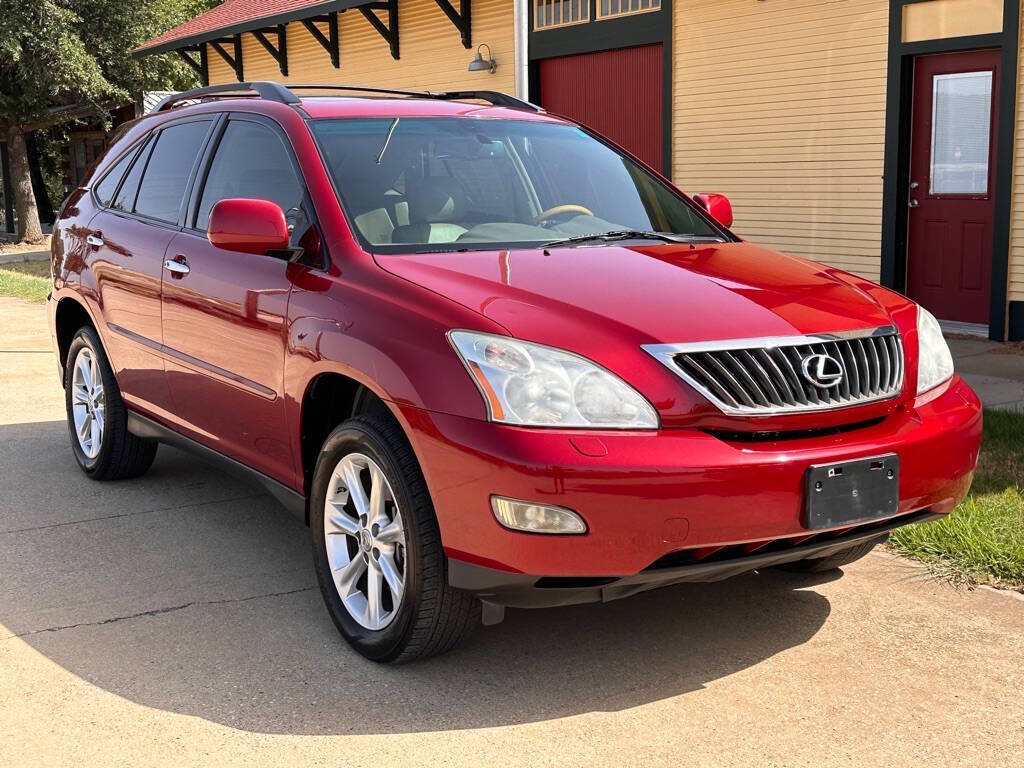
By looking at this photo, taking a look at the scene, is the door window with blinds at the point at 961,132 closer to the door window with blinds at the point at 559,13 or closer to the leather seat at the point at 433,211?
the door window with blinds at the point at 559,13

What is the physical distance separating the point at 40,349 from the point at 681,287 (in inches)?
326

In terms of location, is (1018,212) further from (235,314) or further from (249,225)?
(249,225)

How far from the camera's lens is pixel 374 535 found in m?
3.83

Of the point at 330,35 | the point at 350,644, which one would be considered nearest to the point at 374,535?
the point at 350,644

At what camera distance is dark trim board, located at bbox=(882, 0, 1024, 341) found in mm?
10031

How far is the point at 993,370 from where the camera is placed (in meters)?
8.95

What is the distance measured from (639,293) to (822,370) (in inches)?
23.1

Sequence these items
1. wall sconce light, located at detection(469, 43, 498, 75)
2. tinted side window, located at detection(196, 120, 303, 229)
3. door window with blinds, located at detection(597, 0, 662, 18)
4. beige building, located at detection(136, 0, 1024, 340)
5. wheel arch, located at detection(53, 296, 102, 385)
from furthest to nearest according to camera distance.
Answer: wall sconce light, located at detection(469, 43, 498, 75), door window with blinds, located at detection(597, 0, 662, 18), beige building, located at detection(136, 0, 1024, 340), wheel arch, located at detection(53, 296, 102, 385), tinted side window, located at detection(196, 120, 303, 229)

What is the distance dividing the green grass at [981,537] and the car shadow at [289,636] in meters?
0.61

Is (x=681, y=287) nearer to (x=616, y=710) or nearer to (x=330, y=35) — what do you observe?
(x=616, y=710)

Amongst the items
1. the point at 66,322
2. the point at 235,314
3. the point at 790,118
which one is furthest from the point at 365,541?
the point at 790,118

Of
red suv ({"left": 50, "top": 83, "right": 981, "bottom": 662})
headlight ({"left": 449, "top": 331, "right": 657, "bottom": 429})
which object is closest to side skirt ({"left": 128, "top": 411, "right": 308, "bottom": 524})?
red suv ({"left": 50, "top": 83, "right": 981, "bottom": 662})

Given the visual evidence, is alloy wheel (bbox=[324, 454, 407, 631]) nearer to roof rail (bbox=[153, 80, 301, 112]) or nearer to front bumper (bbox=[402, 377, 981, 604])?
front bumper (bbox=[402, 377, 981, 604])

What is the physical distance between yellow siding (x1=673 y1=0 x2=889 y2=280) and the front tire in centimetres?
851
